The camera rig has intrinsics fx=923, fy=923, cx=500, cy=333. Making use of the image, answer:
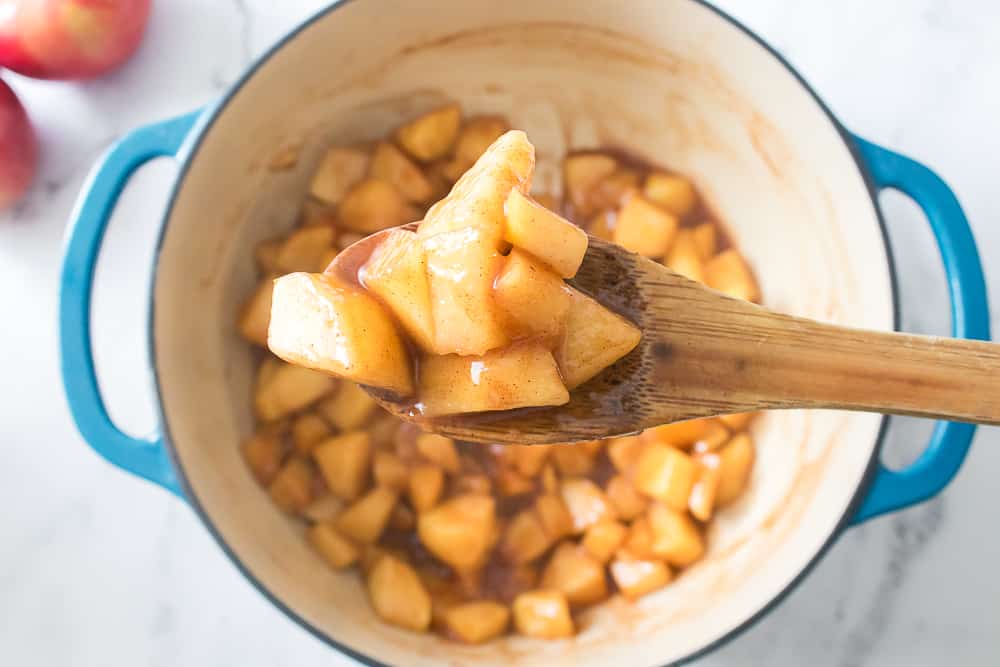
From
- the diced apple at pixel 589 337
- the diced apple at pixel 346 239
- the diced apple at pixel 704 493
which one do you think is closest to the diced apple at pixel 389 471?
the diced apple at pixel 346 239

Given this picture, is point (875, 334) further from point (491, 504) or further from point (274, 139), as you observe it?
point (274, 139)

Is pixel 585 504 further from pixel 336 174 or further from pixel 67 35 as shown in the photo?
pixel 67 35

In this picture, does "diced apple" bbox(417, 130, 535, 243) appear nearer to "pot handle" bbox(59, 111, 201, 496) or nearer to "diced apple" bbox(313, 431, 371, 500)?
"pot handle" bbox(59, 111, 201, 496)

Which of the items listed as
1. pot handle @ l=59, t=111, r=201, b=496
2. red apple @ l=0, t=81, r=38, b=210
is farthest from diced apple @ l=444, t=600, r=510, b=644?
red apple @ l=0, t=81, r=38, b=210

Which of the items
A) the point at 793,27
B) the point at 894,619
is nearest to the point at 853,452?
the point at 894,619

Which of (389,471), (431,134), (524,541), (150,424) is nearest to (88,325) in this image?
(150,424)

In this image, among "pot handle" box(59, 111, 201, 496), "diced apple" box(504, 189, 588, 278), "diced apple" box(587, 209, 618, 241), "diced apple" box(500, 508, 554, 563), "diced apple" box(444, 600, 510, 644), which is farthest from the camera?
"diced apple" box(587, 209, 618, 241)
